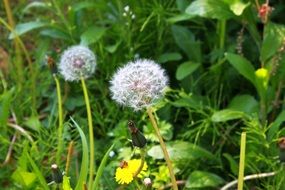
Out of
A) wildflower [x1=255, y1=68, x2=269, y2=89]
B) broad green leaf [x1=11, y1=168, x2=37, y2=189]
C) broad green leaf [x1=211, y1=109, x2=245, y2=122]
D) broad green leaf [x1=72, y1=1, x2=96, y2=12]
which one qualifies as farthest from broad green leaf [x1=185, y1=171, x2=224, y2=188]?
broad green leaf [x1=72, y1=1, x2=96, y2=12]

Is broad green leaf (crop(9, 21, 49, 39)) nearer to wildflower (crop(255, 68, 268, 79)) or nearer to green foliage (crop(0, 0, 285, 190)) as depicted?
green foliage (crop(0, 0, 285, 190))

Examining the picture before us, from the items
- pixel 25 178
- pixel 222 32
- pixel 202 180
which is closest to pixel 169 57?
pixel 222 32

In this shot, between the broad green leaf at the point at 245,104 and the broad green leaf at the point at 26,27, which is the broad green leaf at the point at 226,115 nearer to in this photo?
the broad green leaf at the point at 245,104

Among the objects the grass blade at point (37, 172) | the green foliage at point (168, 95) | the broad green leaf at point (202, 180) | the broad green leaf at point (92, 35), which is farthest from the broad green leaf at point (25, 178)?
Result: the broad green leaf at point (92, 35)

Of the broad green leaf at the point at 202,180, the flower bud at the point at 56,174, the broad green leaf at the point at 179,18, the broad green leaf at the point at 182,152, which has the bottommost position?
the broad green leaf at the point at 202,180

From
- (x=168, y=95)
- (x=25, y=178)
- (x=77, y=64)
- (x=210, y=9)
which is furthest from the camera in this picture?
(x=168, y=95)

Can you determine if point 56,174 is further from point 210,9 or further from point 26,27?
point 26,27

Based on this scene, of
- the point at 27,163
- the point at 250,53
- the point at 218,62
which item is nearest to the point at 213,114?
the point at 218,62
